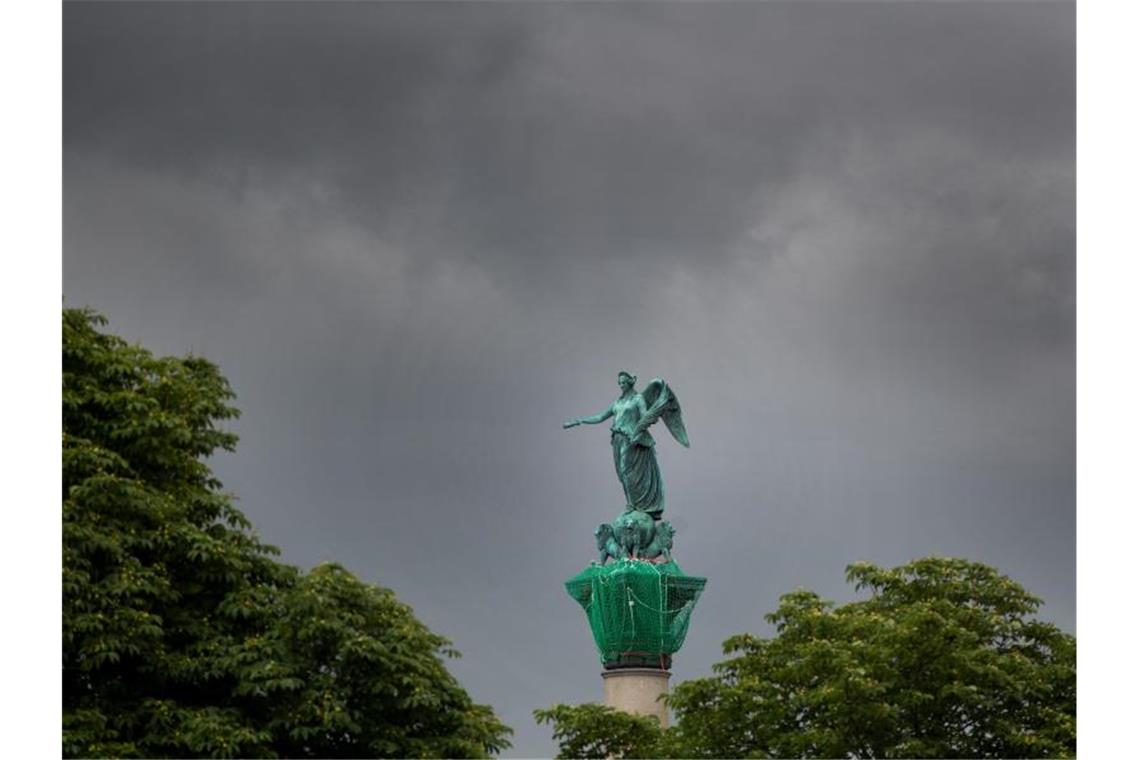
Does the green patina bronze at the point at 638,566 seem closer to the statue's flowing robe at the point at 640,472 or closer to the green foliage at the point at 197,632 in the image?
the statue's flowing robe at the point at 640,472

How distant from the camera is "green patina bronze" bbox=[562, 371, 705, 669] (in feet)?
110

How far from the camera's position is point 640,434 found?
3566 centimetres

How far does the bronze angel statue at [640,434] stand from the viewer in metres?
35.3

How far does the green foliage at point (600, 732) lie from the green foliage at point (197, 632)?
607 centimetres

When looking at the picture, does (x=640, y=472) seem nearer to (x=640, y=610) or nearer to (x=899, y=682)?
(x=640, y=610)

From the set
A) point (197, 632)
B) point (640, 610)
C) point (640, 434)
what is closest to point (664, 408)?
point (640, 434)

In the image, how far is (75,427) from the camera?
2386 cm

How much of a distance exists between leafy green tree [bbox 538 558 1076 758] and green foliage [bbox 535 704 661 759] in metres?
0.89

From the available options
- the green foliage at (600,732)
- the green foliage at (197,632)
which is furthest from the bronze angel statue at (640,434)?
the green foliage at (197,632)

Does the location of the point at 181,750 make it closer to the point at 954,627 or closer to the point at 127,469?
the point at 127,469

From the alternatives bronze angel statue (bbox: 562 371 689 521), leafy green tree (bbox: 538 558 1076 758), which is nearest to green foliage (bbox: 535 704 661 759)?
leafy green tree (bbox: 538 558 1076 758)

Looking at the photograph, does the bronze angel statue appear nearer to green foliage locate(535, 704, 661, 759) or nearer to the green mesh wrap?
the green mesh wrap
